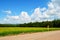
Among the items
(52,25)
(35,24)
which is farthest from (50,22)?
(35,24)

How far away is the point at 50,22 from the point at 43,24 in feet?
18.9

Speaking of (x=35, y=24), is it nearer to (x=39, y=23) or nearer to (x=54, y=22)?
(x=39, y=23)

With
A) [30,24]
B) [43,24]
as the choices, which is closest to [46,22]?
[43,24]

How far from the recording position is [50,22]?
9719 cm

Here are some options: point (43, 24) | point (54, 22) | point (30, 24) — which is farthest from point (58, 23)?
point (30, 24)

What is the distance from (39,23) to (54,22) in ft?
33.8

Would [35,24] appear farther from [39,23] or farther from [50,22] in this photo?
[50,22]

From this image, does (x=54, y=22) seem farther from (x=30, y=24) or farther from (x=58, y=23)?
(x=30, y=24)

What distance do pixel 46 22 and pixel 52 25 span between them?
4.19 m

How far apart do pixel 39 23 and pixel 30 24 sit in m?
6.28

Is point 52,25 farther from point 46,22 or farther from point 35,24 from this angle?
point 35,24

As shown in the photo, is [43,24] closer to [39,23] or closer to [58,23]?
[39,23]

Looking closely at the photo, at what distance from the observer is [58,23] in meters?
96.1

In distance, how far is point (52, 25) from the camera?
95188 millimetres
